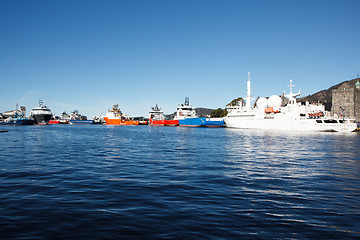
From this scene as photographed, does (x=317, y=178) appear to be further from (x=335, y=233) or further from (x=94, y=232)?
(x=94, y=232)

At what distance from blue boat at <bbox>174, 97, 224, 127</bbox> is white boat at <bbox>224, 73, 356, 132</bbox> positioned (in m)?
18.2

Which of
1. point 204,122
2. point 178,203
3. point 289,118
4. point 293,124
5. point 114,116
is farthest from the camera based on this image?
point 114,116

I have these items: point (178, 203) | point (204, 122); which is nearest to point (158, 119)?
point (204, 122)

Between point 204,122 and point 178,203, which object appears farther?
point 204,122

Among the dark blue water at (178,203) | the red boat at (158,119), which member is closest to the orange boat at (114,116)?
the red boat at (158,119)

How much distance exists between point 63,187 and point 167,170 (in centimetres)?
645

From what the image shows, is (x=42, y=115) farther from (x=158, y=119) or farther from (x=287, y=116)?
(x=287, y=116)

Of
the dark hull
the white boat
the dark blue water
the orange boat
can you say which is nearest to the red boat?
the orange boat

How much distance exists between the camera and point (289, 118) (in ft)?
294

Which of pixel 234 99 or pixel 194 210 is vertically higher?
pixel 234 99

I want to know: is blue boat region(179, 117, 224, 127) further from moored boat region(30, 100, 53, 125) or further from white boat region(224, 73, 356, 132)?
moored boat region(30, 100, 53, 125)

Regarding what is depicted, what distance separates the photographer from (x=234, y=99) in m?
176

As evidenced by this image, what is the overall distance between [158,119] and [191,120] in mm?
42543

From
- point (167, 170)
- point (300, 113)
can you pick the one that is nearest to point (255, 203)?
point (167, 170)
